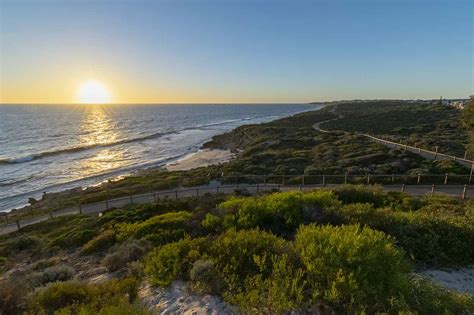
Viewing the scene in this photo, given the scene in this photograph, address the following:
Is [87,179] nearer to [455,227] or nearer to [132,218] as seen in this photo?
[132,218]

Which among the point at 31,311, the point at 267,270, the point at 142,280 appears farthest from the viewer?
the point at 142,280

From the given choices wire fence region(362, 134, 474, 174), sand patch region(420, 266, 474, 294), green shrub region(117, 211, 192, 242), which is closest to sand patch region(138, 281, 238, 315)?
green shrub region(117, 211, 192, 242)

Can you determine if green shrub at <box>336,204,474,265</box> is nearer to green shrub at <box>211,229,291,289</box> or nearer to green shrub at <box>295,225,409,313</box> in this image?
green shrub at <box>295,225,409,313</box>

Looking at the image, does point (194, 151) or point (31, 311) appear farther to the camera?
point (194, 151)

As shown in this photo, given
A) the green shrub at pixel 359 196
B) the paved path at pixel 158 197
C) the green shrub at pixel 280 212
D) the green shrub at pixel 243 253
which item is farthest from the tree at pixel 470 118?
the green shrub at pixel 243 253

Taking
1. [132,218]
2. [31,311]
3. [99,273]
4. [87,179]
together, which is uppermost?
[31,311]

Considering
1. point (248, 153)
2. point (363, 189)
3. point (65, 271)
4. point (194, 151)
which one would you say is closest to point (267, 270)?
point (65, 271)

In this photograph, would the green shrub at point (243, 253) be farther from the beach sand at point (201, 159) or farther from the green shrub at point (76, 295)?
the beach sand at point (201, 159)
